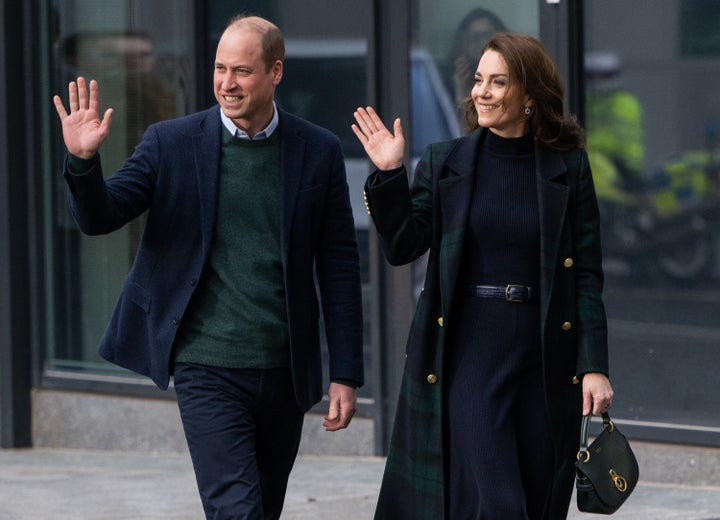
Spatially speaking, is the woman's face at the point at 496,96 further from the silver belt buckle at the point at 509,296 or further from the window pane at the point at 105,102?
the window pane at the point at 105,102

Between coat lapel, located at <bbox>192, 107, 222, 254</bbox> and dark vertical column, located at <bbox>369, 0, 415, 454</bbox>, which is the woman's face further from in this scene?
dark vertical column, located at <bbox>369, 0, 415, 454</bbox>

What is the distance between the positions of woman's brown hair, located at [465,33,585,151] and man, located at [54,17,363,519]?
62cm

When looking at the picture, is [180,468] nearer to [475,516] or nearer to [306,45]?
[306,45]

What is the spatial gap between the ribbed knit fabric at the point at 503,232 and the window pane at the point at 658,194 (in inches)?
104

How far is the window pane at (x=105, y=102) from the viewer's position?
8.06 meters

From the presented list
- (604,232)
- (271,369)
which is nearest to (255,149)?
(271,369)

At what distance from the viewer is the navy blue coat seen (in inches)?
165

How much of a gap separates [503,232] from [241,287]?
738 millimetres

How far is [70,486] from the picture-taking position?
732 centimetres

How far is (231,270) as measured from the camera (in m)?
4.18

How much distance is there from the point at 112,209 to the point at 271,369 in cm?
63

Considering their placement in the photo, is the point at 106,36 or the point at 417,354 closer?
the point at 417,354

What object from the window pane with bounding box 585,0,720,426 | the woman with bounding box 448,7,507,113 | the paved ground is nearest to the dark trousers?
the paved ground

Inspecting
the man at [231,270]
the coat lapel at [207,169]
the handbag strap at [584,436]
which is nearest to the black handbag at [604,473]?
the handbag strap at [584,436]
